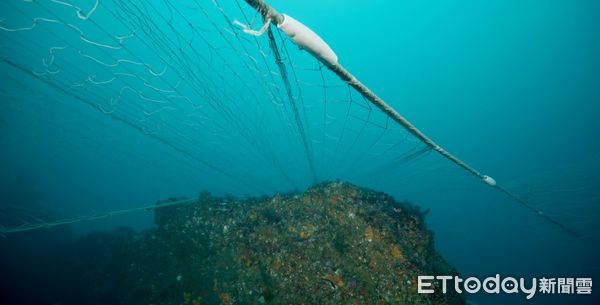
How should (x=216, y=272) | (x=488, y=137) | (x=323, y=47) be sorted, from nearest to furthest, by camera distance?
(x=323, y=47)
(x=216, y=272)
(x=488, y=137)

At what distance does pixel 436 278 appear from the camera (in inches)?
167

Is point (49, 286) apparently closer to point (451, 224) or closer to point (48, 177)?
point (451, 224)

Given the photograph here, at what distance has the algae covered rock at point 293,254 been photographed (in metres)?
4.27

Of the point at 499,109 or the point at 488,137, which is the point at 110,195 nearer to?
the point at 488,137

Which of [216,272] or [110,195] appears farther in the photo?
[110,195]

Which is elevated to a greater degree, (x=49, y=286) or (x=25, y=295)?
(x=49, y=286)

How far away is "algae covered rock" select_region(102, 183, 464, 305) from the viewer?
4.27 meters

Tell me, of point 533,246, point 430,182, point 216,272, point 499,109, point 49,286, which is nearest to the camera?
point 216,272

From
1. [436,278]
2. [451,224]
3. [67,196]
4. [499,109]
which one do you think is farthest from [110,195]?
[499,109]

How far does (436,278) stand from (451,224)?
197ft

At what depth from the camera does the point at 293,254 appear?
15.5ft

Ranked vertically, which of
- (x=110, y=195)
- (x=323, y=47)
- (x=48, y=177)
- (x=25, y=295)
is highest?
(x=48, y=177)

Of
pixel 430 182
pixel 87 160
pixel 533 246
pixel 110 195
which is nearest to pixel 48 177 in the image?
pixel 87 160

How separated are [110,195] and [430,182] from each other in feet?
338
